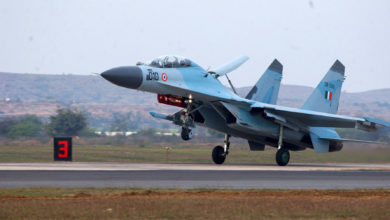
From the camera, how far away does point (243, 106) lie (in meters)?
25.5

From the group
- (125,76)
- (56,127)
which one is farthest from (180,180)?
(56,127)

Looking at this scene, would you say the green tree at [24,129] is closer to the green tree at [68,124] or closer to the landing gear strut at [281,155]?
the green tree at [68,124]

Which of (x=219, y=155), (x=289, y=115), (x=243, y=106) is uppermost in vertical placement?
(x=243, y=106)

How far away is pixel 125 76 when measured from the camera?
887 inches

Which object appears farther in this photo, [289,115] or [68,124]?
[68,124]

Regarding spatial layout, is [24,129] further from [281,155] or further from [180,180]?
[180,180]

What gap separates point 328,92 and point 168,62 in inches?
333

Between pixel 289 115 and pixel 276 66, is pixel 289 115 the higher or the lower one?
the lower one

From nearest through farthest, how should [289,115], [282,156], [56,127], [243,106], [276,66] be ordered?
[243,106] → [289,115] → [282,156] → [276,66] → [56,127]

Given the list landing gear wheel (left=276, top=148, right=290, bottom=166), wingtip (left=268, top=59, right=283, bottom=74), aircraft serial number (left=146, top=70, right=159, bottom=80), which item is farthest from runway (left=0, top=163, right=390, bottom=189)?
wingtip (left=268, top=59, right=283, bottom=74)

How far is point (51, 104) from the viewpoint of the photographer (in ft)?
502

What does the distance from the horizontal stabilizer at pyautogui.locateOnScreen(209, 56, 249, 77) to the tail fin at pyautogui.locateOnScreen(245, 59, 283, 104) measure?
1.08 m

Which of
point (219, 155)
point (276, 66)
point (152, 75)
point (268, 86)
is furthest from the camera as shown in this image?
point (276, 66)

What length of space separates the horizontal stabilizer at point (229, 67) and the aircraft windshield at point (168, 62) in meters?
2.18
